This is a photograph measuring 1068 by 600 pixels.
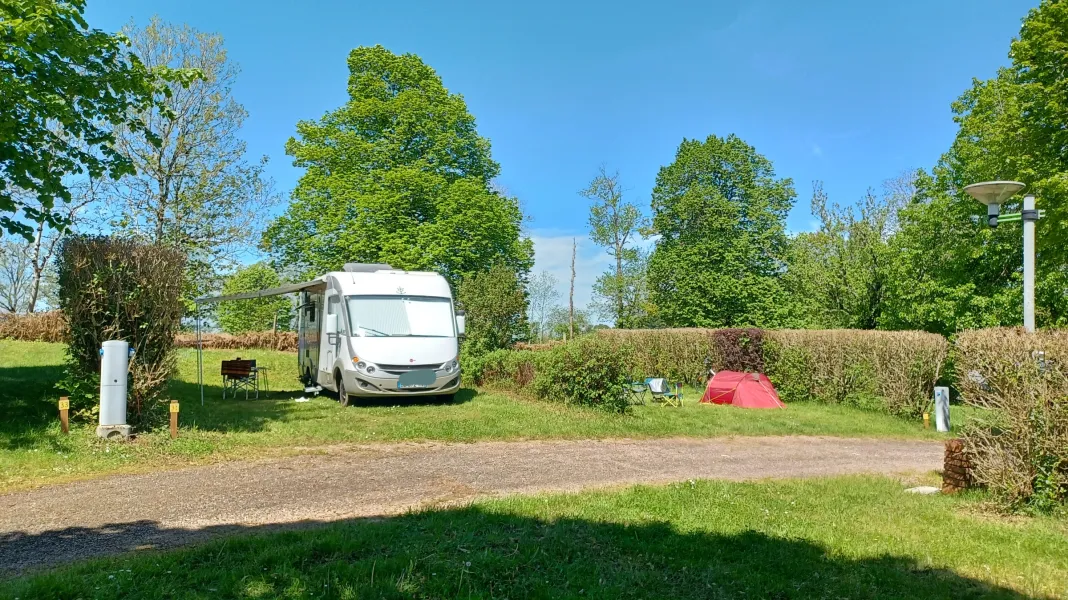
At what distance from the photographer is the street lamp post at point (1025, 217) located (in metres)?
7.91

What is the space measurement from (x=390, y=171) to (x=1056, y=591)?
24.1 metres

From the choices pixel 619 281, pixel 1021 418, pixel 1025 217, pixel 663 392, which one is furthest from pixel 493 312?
pixel 619 281

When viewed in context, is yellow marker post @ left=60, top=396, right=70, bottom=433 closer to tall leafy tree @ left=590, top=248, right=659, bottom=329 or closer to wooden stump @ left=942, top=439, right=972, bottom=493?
wooden stump @ left=942, top=439, right=972, bottom=493

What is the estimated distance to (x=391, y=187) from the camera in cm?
2542

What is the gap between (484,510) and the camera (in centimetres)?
557

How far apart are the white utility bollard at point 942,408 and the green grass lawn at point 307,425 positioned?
0.59 metres

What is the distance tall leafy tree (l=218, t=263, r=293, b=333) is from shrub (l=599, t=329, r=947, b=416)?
28.4m

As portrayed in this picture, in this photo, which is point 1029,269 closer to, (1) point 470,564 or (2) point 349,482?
(1) point 470,564

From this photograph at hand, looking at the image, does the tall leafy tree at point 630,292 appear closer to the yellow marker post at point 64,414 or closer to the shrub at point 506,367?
the shrub at point 506,367

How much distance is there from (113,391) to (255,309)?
38980mm

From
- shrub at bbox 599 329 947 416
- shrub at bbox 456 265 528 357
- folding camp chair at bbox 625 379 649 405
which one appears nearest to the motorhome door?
shrub at bbox 456 265 528 357

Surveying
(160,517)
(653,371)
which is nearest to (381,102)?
(653,371)

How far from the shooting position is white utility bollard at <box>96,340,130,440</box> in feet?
A: 27.3

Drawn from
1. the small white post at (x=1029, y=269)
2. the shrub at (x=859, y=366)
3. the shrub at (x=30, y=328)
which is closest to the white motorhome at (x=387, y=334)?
the small white post at (x=1029, y=269)
